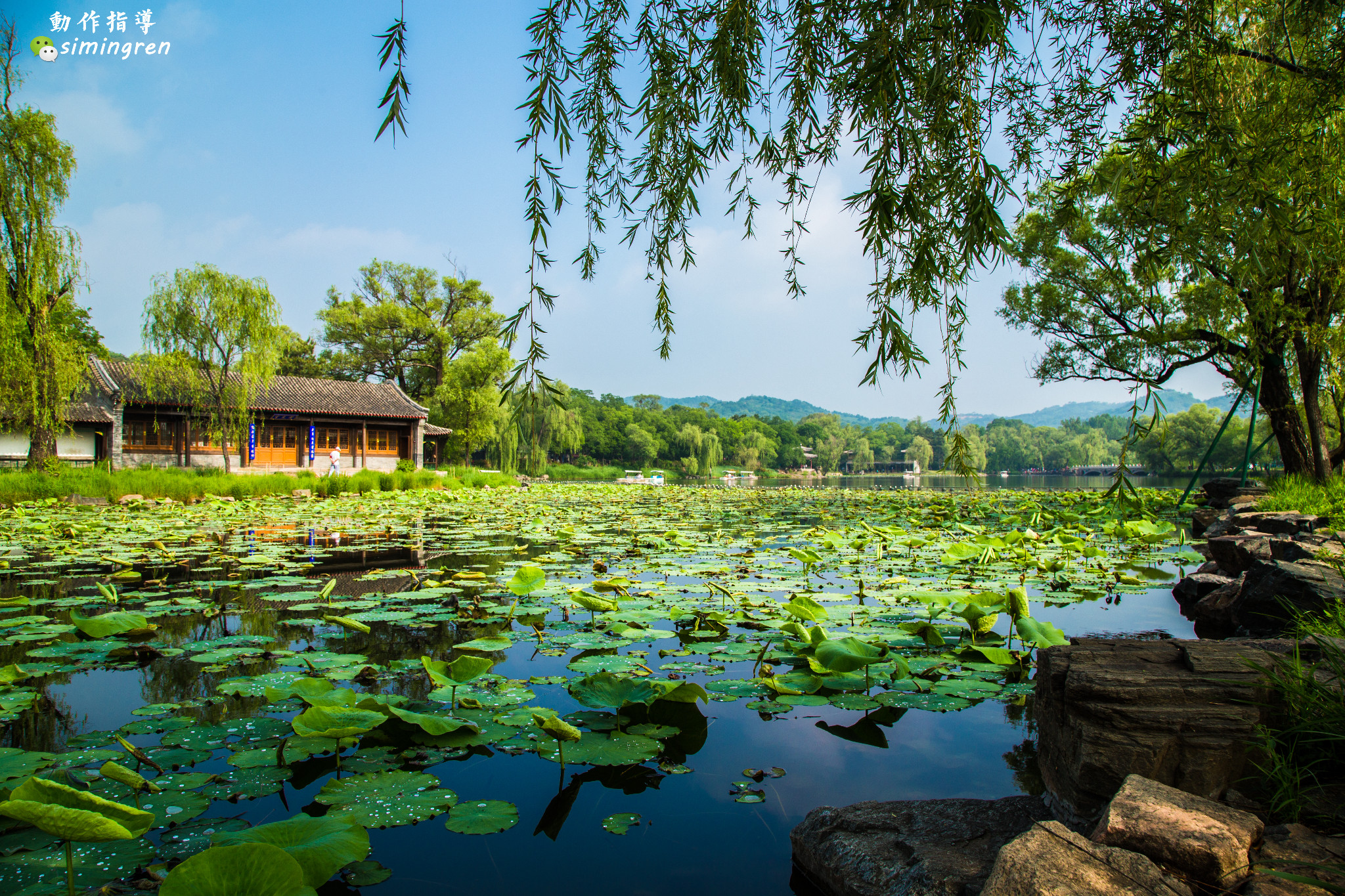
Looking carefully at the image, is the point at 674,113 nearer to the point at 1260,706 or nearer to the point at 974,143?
the point at 974,143

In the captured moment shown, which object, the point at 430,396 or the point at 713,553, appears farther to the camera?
the point at 430,396

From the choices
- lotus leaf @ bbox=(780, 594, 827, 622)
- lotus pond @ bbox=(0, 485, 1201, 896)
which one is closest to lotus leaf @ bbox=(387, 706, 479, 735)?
lotus pond @ bbox=(0, 485, 1201, 896)

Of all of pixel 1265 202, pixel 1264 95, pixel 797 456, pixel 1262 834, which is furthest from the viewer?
pixel 797 456

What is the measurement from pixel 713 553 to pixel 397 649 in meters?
2.90

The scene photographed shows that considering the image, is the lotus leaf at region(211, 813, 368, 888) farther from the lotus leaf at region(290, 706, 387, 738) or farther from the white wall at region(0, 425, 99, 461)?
the white wall at region(0, 425, 99, 461)

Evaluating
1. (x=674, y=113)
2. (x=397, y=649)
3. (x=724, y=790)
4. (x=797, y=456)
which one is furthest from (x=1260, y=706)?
(x=797, y=456)

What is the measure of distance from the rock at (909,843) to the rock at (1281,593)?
1.32 m

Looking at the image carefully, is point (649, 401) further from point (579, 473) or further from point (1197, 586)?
point (1197, 586)

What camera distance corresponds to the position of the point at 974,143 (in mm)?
1704

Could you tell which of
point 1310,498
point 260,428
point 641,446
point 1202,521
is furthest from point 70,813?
point 641,446

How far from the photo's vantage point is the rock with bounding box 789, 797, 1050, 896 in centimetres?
106

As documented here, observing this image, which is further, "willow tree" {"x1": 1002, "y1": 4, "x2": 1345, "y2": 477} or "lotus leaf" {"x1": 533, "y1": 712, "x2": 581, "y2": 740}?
"willow tree" {"x1": 1002, "y1": 4, "x2": 1345, "y2": 477}

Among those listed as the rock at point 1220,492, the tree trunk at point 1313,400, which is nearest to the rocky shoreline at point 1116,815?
the tree trunk at point 1313,400

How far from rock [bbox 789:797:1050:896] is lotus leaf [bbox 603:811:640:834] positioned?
0.35 metres
